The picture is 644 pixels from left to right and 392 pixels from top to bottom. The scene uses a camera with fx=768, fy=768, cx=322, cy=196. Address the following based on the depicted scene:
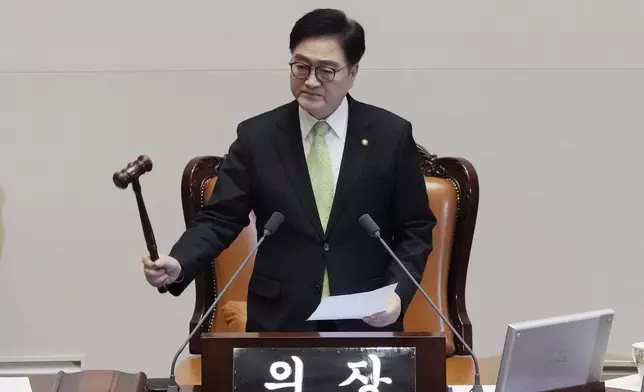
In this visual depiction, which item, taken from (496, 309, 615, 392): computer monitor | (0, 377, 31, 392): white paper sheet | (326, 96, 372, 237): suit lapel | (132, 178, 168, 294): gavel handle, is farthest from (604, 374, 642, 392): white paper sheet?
(0, 377, 31, 392): white paper sheet

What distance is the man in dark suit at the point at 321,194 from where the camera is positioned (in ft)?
5.49

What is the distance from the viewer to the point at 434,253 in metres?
2.18

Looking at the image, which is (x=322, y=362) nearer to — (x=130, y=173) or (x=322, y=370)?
(x=322, y=370)

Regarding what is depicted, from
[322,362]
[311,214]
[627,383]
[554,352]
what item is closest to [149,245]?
[322,362]

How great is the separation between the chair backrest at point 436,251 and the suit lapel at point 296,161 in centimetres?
46

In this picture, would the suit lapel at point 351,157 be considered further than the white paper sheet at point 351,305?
Yes

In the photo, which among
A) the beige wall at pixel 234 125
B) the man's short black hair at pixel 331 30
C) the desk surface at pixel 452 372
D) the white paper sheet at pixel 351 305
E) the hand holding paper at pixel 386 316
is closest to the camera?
the white paper sheet at pixel 351 305

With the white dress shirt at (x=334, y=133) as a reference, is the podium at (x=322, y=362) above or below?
below

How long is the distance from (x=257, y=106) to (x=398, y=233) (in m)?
1.10

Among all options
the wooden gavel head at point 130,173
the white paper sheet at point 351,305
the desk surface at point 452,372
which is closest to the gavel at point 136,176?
the wooden gavel head at point 130,173

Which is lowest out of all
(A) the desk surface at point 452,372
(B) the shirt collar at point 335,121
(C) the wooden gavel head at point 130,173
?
(A) the desk surface at point 452,372

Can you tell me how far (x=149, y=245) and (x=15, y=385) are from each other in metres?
0.37

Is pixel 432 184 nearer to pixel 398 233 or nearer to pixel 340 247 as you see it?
pixel 398 233

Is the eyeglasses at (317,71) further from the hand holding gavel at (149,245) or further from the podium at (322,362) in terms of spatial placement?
the podium at (322,362)
